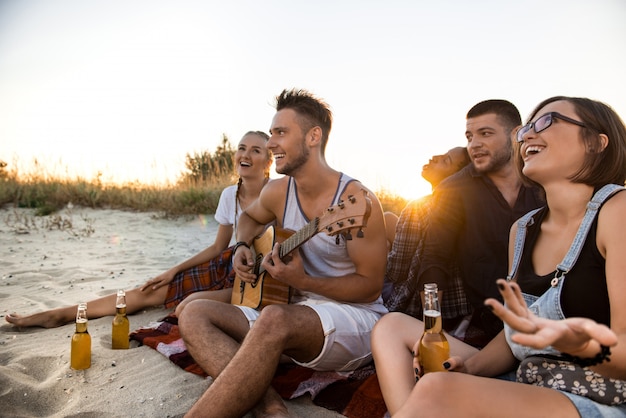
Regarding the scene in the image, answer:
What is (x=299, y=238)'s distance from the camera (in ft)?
10.6

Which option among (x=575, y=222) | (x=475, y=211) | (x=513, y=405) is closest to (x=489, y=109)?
(x=475, y=211)

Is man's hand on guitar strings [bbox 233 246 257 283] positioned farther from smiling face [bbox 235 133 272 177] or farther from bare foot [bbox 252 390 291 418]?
smiling face [bbox 235 133 272 177]

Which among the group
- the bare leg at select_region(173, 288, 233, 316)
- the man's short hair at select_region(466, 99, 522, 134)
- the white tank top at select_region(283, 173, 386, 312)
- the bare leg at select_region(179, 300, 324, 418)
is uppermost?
the man's short hair at select_region(466, 99, 522, 134)

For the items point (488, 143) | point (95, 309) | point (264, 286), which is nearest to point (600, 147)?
point (488, 143)

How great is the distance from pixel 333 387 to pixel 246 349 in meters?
0.79

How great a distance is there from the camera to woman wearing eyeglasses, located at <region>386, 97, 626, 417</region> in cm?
164

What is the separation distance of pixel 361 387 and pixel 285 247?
1.02m

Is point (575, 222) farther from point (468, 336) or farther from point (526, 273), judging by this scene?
point (468, 336)

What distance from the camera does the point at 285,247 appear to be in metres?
3.35

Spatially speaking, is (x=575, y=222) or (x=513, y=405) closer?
(x=513, y=405)

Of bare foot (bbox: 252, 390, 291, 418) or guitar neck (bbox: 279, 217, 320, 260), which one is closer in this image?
bare foot (bbox: 252, 390, 291, 418)

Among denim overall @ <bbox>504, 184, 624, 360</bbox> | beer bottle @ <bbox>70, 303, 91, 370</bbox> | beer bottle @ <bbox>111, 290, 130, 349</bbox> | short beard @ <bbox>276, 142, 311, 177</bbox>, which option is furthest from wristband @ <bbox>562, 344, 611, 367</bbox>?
beer bottle @ <bbox>111, 290, 130, 349</bbox>

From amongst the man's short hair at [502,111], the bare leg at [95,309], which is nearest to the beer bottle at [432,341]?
the man's short hair at [502,111]

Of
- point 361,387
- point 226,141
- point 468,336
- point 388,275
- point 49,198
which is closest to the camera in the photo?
point 361,387
